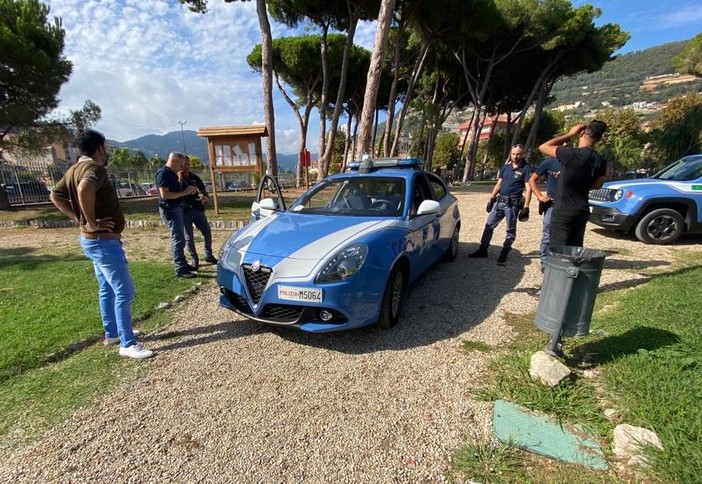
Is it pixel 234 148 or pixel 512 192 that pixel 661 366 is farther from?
pixel 234 148

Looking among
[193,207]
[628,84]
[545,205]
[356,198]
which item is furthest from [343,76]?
[628,84]

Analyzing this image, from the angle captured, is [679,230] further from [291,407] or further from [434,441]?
[291,407]

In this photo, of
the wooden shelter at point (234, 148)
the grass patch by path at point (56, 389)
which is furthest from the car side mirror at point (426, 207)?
the wooden shelter at point (234, 148)

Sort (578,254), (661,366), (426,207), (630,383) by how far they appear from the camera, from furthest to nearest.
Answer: (426,207), (578,254), (661,366), (630,383)

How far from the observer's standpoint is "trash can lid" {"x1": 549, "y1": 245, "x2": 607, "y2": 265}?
2.42m

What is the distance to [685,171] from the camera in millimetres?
6297

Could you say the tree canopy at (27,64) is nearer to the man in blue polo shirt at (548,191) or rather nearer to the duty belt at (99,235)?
the duty belt at (99,235)

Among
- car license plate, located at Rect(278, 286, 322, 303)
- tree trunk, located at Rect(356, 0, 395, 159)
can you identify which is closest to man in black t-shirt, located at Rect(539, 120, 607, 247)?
car license plate, located at Rect(278, 286, 322, 303)

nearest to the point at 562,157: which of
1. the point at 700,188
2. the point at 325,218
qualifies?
the point at 325,218

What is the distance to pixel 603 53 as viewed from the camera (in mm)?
21453

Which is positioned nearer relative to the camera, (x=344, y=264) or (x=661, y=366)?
(x=661, y=366)

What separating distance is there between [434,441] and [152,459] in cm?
165

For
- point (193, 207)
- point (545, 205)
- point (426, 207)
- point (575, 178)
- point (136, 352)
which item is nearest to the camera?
point (136, 352)

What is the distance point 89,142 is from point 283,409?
2.56 metres
